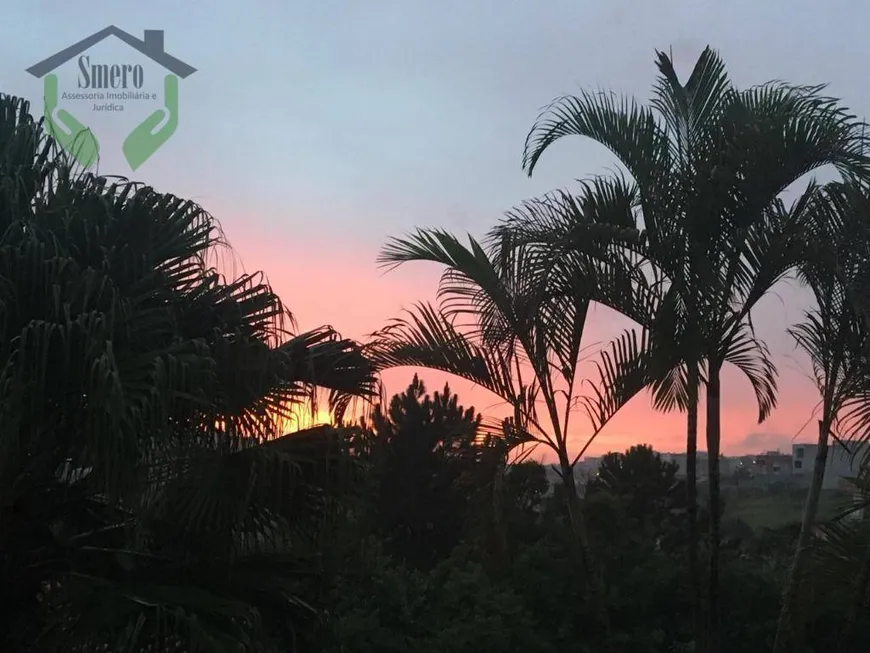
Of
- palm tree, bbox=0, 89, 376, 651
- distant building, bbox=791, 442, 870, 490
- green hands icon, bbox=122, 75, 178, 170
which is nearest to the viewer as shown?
palm tree, bbox=0, 89, 376, 651

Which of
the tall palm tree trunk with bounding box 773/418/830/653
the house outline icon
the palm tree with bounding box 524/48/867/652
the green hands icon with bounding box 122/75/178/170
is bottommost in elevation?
the tall palm tree trunk with bounding box 773/418/830/653

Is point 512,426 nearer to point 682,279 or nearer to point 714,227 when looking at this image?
point 682,279

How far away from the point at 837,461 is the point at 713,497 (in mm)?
992

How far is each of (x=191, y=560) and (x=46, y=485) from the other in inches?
31.5

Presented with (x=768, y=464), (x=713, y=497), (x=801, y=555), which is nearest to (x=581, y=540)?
(x=713, y=497)

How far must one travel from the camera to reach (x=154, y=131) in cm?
719

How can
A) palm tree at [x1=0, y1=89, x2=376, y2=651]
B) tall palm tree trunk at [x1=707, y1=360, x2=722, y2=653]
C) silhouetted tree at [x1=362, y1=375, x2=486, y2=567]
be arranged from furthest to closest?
silhouetted tree at [x1=362, y1=375, x2=486, y2=567]
tall palm tree trunk at [x1=707, y1=360, x2=722, y2=653]
palm tree at [x1=0, y1=89, x2=376, y2=651]

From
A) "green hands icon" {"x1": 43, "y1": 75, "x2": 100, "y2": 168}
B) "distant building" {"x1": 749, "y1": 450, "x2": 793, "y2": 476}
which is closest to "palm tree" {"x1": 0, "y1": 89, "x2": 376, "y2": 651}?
"green hands icon" {"x1": 43, "y1": 75, "x2": 100, "y2": 168}

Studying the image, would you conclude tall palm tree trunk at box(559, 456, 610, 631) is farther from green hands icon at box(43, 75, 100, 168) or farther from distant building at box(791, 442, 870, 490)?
green hands icon at box(43, 75, 100, 168)

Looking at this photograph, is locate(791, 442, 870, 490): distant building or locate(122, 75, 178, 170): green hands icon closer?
locate(791, 442, 870, 490): distant building

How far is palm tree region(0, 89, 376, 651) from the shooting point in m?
3.69

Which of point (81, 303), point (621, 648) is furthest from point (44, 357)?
point (621, 648)

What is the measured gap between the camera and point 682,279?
5.27m

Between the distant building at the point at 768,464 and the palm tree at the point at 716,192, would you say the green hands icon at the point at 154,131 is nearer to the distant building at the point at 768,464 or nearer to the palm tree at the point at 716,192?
the palm tree at the point at 716,192
